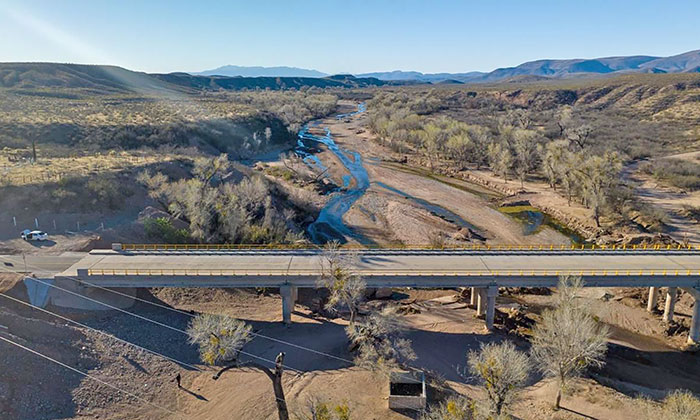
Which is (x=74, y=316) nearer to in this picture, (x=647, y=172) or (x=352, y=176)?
(x=352, y=176)

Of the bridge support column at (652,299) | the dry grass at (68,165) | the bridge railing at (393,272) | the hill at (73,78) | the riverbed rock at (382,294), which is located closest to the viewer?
the bridge railing at (393,272)

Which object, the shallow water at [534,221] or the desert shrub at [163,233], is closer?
the desert shrub at [163,233]

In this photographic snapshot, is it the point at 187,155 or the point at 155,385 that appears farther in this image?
the point at 187,155

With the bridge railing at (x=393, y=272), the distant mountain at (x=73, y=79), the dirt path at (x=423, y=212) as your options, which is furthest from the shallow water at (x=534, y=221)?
the distant mountain at (x=73, y=79)

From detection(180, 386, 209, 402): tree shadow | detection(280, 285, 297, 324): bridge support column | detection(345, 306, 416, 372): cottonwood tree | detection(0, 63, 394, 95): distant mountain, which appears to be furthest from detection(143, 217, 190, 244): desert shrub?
detection(0, 63, 394, 95): distant mountain

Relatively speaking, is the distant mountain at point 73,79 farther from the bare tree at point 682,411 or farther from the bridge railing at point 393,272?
the bare tree at point 682,411

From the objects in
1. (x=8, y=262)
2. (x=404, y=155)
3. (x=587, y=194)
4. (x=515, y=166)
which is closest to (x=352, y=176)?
(x=404, y=155)

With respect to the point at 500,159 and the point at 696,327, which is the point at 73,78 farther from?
the point at 696,327
